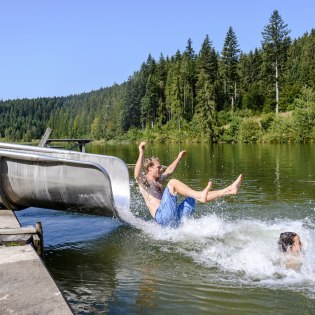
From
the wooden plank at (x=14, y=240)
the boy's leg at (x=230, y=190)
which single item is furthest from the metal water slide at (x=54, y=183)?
the wooden plank at (x=14, y=240)

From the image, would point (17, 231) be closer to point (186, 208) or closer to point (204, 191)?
point (204, 191)

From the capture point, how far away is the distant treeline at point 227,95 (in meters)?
64.2

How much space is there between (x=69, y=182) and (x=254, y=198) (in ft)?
22.6

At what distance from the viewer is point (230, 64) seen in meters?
86.2

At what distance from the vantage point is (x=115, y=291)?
19.4 feet

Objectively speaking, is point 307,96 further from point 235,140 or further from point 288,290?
point 288,290

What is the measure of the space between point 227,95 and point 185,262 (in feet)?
278

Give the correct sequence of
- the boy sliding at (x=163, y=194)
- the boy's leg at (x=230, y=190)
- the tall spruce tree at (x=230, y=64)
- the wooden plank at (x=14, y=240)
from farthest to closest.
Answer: the tall spruce tree at (x=230, y=64), the boy sliding at (x=163, y=194), the boy's leg at (x=230, y=190), the wooden plank at (x=14, y=240)

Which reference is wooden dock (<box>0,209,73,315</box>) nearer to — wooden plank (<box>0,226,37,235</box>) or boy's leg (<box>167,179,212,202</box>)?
wooden plank (<box>0,226,37,235</box>)

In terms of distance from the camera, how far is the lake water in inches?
215

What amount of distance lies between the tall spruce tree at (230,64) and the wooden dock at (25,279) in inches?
3113

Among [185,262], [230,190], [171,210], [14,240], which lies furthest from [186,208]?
[14,240]

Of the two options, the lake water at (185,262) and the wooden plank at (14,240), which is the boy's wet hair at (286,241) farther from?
the wooden plank at (14,240)

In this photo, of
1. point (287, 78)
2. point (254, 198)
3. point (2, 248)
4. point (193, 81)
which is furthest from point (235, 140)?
point (2, 248)
